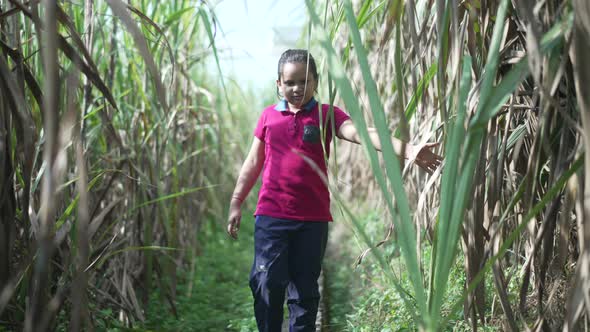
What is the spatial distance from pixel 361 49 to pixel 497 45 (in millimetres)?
242

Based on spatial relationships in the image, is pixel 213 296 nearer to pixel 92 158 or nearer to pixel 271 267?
pixel 92 158

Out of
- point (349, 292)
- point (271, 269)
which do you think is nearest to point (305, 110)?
point (271, 269)

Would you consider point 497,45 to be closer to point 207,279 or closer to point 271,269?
point 271,269

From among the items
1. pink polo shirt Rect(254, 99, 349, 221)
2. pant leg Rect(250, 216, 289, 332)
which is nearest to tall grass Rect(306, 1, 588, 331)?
pink polo shirt Rect(254, 99, 349, 221)

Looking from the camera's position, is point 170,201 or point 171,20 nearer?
point 171,20

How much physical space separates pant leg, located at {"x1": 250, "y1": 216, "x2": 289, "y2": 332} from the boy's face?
431 mm

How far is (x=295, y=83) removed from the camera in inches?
97.4

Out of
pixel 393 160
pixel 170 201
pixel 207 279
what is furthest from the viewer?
pixel 207 279

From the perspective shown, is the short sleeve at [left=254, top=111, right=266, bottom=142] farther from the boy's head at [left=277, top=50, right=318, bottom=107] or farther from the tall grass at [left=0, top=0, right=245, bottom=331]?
the tall grass at [left=0, top=0, right=245, bottom=331]

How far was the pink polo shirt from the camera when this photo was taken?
247cm

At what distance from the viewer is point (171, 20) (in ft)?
10.3

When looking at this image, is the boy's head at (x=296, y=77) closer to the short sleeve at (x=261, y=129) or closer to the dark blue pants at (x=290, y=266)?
the short sleeve at (x=261, y=129)

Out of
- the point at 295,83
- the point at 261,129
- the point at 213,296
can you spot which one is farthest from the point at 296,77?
the point at 213,296

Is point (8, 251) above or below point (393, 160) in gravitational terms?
below
